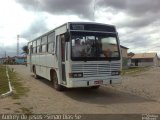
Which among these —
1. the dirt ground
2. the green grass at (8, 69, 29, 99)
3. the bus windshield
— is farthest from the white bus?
the green grass at (8, 69, 29, 99)

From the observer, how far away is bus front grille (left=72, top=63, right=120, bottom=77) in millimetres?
13117

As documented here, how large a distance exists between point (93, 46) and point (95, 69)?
1036mm

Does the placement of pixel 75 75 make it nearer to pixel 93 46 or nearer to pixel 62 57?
pixel 93 46

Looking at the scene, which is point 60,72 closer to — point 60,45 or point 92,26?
point 60,45

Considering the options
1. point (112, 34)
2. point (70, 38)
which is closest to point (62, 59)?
point (70, 38)

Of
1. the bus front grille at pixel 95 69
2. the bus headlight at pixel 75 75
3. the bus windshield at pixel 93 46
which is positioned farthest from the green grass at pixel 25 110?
the bus windshield at pixel 93 46

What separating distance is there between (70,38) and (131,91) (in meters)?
5.07

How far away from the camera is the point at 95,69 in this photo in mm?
13398

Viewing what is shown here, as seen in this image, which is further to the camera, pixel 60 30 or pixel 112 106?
pixel 60 30

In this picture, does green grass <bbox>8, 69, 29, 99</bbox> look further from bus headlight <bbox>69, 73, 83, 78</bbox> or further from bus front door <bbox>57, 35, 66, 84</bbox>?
bus headlight <bbox>69, 73, 83, 78</bbox>

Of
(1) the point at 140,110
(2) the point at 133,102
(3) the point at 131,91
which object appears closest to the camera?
(1) the point at 140,110

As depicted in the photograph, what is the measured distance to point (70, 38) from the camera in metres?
13.2

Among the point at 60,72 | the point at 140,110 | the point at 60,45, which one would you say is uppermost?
the point at 60,45

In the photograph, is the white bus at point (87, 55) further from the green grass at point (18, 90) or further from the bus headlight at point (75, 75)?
the green grass at point (18, 90)
